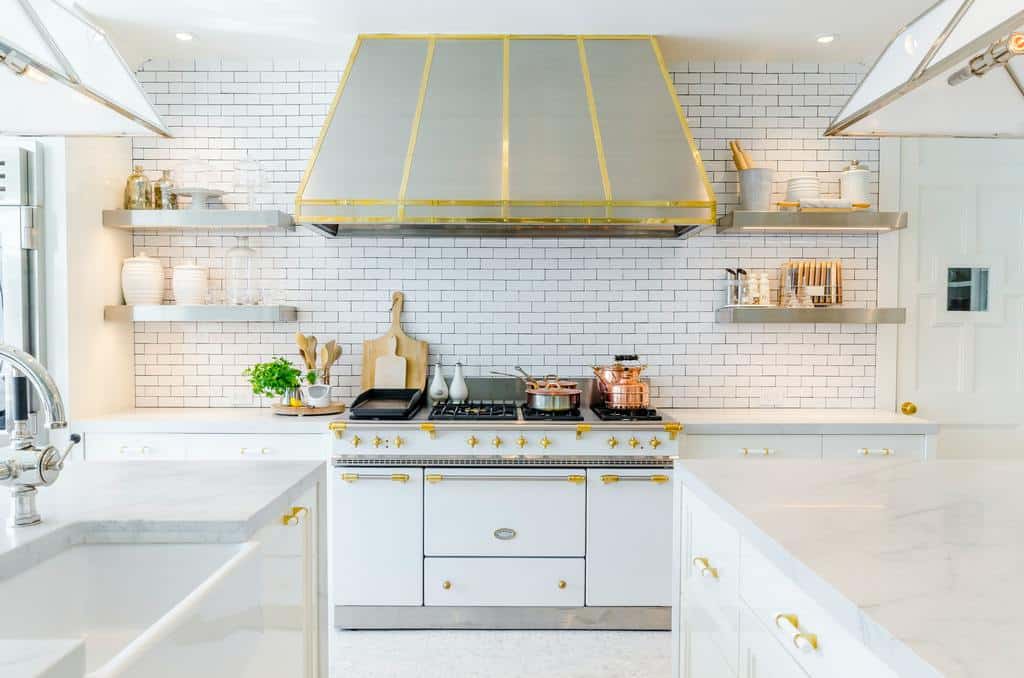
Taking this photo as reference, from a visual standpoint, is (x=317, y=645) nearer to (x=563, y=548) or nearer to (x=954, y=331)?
(x=563, y=548)

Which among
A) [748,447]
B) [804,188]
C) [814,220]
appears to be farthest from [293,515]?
[804,188]

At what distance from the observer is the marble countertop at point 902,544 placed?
0.91 metres

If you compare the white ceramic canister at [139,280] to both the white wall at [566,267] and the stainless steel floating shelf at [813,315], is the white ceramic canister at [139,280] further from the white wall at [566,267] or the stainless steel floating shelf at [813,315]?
the stainless steel floating shelf at [813,315]

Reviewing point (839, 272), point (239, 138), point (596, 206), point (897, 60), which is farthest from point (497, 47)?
point (897, 60)

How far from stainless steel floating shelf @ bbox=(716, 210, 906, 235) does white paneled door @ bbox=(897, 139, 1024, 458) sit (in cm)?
36

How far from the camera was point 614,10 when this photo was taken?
3160mm

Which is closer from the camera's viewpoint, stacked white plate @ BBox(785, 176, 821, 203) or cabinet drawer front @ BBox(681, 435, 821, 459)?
cabinet drawer front @ BBox(681, 435, 821, 459)

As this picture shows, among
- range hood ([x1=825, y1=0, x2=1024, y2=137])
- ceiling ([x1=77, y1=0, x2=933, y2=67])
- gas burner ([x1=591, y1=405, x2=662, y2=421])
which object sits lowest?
gas burner ([x1=591, y1=405, x2=662, y2=421])

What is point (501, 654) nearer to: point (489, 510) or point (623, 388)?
A: point (489, 510)

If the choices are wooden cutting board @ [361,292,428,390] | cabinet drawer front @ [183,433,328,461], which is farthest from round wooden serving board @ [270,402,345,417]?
wooden cutting board @ [361,292,428,390]

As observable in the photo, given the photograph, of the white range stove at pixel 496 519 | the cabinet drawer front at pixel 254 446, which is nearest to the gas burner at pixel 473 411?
the white range stove at pixel 496 519

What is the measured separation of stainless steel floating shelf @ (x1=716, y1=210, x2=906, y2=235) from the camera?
11.4 ft

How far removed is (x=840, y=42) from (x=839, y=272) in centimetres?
116

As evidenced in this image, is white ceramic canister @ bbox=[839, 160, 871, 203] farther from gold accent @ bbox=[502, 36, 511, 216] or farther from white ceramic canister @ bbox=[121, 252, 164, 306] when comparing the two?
white ceramic canister @ bbox=[121, 252, 164, 306]
